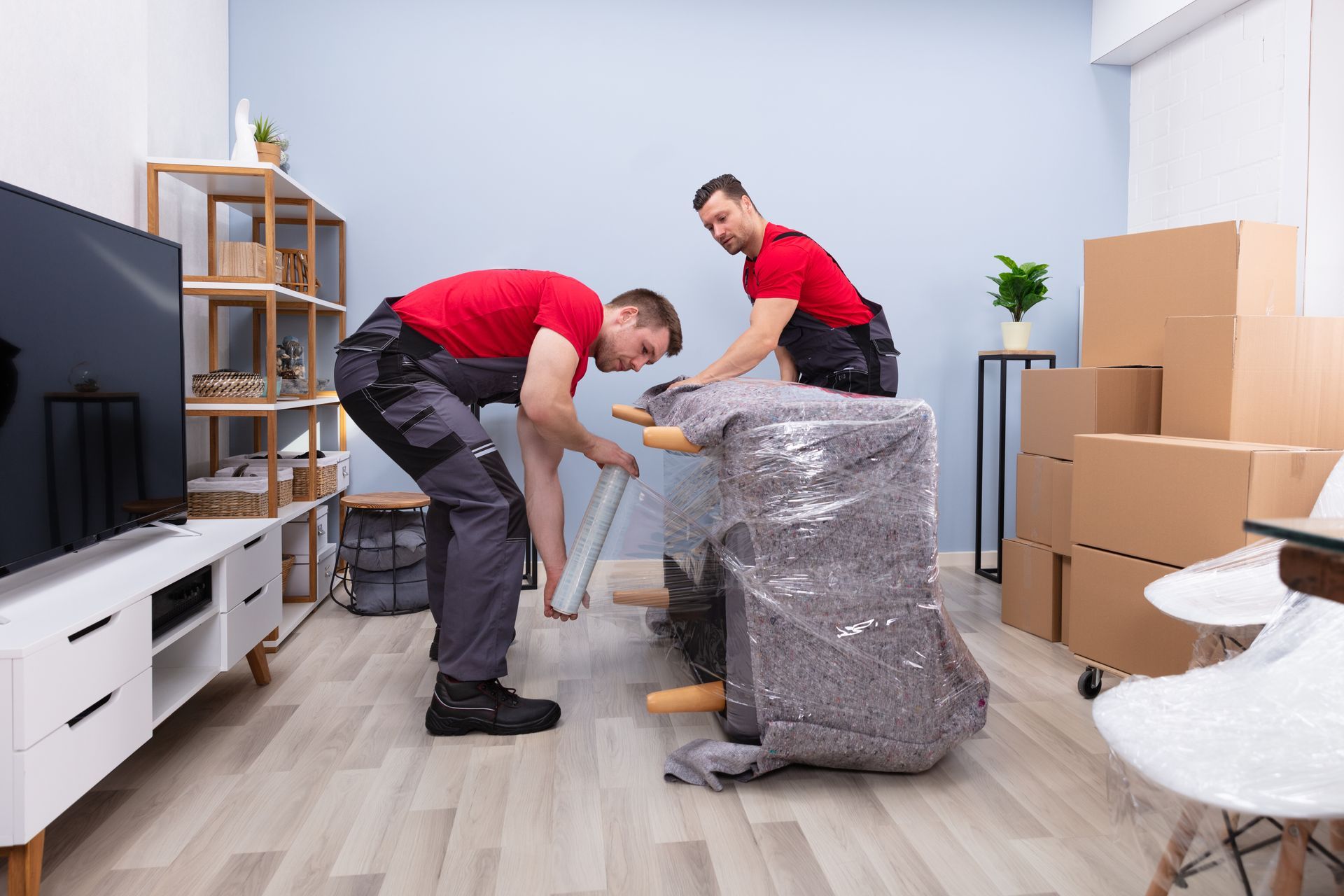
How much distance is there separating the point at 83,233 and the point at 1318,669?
2135 mm

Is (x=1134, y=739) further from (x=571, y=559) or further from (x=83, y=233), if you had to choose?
(x=83, y=233)

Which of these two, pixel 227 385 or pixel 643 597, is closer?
pixel 643 597

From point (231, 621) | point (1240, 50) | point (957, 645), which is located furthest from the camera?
point (1240, 50)

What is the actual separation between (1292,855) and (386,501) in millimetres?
2487

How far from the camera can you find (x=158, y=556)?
5.62ft

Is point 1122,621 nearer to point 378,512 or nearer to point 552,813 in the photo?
point 552,813

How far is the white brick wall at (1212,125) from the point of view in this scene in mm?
2916

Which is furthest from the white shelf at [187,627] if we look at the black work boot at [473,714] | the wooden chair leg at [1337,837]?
the wooden chair leg at [1337,837]

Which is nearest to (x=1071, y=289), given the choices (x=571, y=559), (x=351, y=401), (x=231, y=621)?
(x=571, y=559)

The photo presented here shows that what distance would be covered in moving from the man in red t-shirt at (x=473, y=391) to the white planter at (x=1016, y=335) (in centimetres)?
172

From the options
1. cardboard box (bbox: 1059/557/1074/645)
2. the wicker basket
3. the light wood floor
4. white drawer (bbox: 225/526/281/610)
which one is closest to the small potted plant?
the wicker basket

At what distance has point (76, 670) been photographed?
1.26 m

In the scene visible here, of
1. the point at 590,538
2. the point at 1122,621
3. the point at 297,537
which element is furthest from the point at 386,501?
the point at 1122,621

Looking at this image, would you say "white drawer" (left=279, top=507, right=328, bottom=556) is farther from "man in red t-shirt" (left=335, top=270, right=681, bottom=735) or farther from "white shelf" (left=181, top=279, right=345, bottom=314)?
"man in red t-shirt" (left=335, top=270, right=681, bottom=735)
